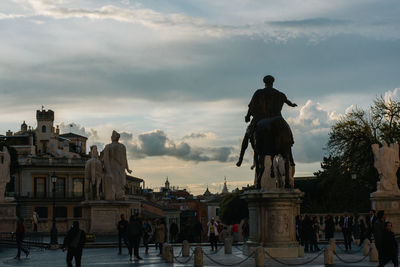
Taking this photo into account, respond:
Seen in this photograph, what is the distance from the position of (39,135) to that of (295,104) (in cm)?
12772

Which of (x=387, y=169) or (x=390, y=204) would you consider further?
(x=387, y=169)

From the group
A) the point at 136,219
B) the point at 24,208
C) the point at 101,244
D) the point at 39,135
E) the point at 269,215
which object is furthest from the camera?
the point at 39,135

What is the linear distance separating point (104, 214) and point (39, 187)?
79.3m

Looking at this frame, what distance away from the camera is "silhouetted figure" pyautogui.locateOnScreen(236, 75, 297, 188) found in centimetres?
2259

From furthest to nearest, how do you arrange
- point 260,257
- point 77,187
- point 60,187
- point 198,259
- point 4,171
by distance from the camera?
point 77,187
point 60,187
point 4,171
point 198,259
point 260,257

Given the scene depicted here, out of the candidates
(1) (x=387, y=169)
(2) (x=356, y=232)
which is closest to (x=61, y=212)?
(1) (x=387, y=169)

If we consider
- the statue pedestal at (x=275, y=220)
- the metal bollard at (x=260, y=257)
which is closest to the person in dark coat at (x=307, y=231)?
the statue pedestal at (x=275, y=220)

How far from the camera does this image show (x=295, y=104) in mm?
23922

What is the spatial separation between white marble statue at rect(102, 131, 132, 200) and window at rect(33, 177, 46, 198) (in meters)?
77.8

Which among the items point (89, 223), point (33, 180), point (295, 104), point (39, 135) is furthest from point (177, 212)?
point (295, 104)

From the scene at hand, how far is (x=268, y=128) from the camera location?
74.0 feet

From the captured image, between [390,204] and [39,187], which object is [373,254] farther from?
[39,187]

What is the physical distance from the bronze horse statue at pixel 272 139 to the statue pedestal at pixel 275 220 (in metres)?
0.55

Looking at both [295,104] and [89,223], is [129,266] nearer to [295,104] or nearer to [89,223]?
[295,104]
